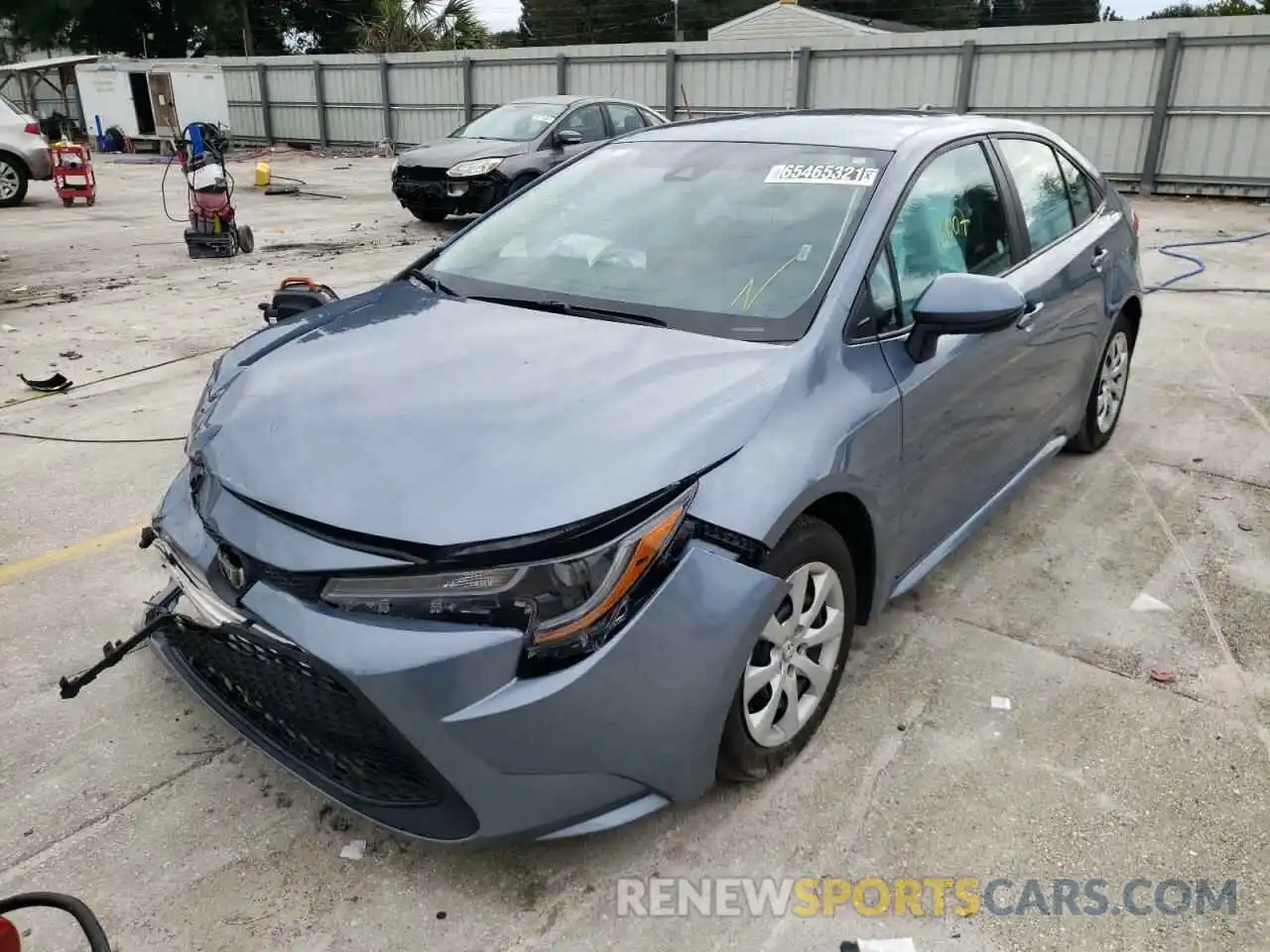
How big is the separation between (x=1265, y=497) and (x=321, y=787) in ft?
13.6

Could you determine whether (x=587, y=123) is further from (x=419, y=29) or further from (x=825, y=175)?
(x=419, y=29)

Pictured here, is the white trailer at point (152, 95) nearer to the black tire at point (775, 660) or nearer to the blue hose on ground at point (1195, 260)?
the blue hose on ground at point (1195, 260)

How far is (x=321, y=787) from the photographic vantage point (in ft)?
7.00

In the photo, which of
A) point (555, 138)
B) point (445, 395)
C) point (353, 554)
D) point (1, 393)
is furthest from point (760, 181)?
point (555, 138)

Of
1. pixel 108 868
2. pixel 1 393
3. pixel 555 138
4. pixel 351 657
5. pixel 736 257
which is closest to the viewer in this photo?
pixel 351 657

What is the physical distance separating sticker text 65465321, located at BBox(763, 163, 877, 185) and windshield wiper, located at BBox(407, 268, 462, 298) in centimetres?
108

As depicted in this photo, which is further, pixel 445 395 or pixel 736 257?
pixel 736 257

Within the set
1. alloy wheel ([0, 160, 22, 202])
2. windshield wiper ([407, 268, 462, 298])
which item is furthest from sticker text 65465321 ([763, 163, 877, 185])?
alloy wheel ([0, 160, 22, 202])

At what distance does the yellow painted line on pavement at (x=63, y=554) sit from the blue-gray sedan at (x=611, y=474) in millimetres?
1373

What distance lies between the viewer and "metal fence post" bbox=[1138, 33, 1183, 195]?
1464 cm

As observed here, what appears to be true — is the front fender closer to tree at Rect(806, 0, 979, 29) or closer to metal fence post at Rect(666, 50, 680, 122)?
metal fence post at Rect(666, 50, 680, 122)

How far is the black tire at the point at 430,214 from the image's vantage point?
12312 mm

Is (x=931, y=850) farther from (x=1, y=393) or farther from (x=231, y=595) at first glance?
(x=1, y=393)

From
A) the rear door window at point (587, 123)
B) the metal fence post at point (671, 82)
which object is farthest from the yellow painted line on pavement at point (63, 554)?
the metal fence post at point (671, 82)
